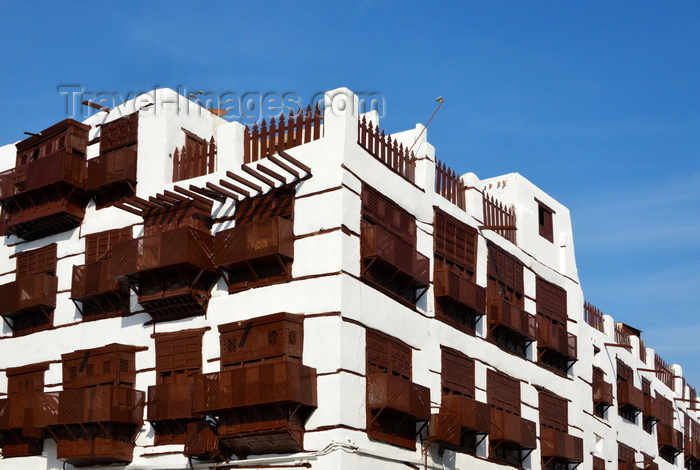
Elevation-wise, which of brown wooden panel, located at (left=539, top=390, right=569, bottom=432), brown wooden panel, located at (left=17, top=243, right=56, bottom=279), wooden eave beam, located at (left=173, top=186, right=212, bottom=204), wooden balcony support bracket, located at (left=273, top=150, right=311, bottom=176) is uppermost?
wooden balcony support bracket, located at (left=273, top=150, right=311, bottom=176)

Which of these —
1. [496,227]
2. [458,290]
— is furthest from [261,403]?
[496,227]

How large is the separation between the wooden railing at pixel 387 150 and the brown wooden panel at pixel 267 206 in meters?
2.68

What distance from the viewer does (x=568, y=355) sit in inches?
1564

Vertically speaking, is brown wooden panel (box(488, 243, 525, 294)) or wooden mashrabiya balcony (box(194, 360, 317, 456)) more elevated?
brown wooden panel (box(488, 243, 525, 294))

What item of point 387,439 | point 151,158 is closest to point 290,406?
point 387,439

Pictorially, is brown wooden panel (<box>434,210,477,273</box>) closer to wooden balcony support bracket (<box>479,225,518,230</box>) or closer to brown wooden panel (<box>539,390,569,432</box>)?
wooden balcony support bracket (<box>479,225,518,230</box>)

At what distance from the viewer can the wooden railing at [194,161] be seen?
32375 mm

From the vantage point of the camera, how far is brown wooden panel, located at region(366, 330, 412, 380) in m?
28.8

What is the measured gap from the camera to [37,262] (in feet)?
116

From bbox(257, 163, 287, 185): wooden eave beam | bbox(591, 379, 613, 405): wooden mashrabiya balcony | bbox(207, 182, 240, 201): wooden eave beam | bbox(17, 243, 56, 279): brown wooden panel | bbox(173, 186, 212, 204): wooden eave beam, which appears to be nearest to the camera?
bbox(257, 163, 287, 185): wooden eave beam

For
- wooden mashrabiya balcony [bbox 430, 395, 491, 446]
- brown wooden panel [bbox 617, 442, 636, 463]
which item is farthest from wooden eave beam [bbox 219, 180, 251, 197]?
brown wooden panel [bbox 617, 442, 636, 463]

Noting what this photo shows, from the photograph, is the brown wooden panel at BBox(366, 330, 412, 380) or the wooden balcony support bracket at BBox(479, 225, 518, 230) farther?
the wooden balcony support bracket at BBox(479, 225, 518, 230)

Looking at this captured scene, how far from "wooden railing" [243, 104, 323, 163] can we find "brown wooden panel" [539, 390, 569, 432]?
1429cm

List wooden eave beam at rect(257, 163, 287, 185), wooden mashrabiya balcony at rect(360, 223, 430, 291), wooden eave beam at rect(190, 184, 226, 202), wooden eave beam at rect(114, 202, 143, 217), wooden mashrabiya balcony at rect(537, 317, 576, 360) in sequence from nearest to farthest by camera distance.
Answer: wooden eave beam at rect(257, 163, 287, 185)
wooden mashrabiya balcony at rect(360, 223, 430, 291)
wooden eave beam at rect(190, 184, 226, 202)
wooden eave beam at rect(114, 202, 143, 217)
wooden mashrabiya balcony at rect(537, 317, 576, 360)
